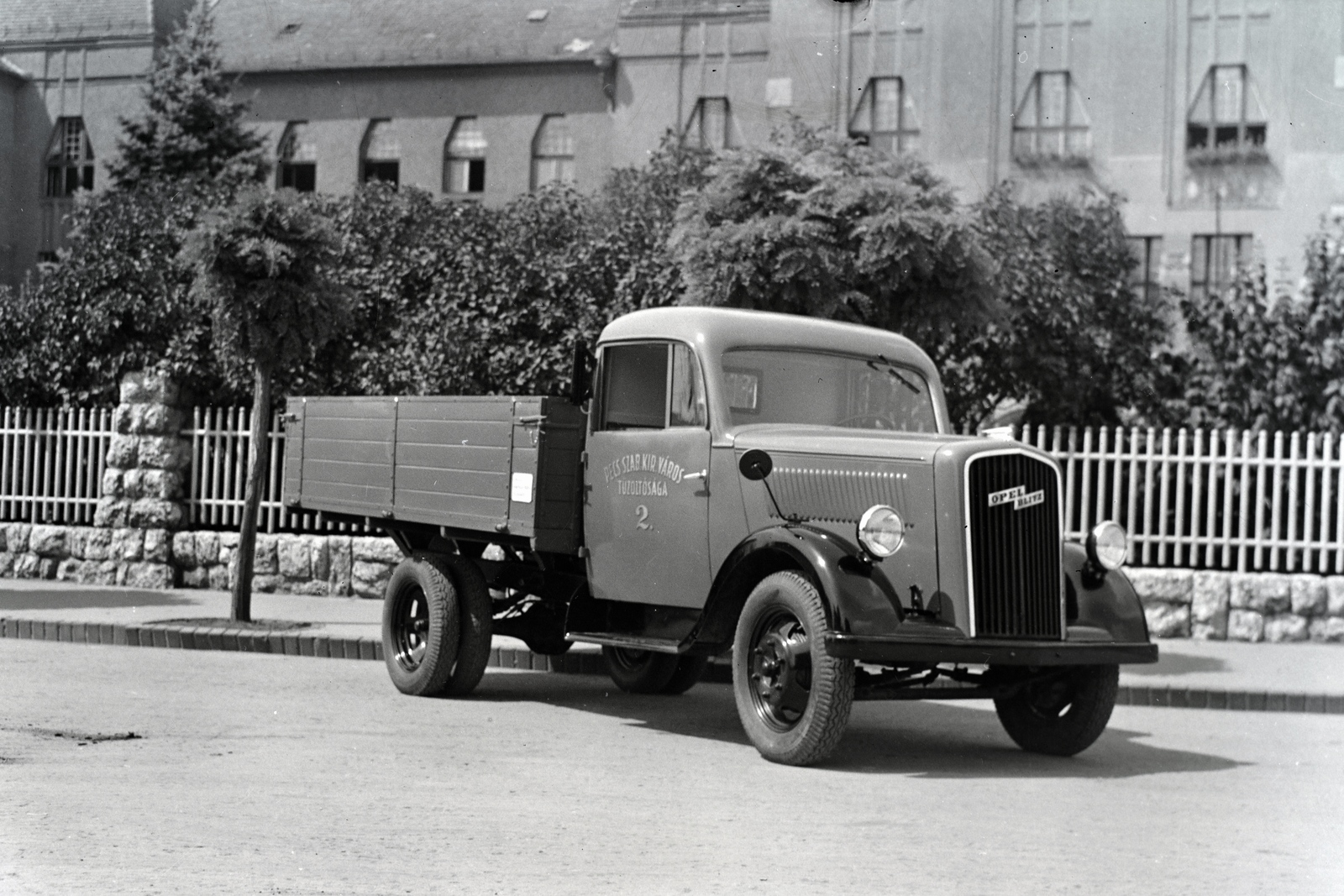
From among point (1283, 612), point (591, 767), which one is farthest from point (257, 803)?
point (1283, 612)

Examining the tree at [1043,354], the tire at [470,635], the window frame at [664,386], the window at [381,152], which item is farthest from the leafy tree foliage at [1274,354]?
the window at [381,152]

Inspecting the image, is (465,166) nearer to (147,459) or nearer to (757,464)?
(147,459)

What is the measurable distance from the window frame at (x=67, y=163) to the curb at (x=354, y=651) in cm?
2211

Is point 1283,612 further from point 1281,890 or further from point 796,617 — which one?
point 1281,890

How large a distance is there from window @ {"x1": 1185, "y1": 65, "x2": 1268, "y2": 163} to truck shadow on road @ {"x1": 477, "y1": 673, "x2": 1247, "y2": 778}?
21.8 m

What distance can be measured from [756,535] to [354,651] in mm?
5593

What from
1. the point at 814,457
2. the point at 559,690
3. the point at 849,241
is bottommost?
the point at 559,690

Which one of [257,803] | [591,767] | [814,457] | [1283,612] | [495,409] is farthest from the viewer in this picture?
[1283,612]

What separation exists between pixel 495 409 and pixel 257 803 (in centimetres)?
393

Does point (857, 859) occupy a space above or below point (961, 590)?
below

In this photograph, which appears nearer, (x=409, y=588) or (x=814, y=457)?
(x=814, y=457)

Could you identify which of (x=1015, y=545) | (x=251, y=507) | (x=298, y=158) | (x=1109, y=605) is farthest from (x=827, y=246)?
(x=298, y=158)

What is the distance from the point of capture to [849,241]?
46.5 ft

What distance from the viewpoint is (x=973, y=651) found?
26.8 ft
